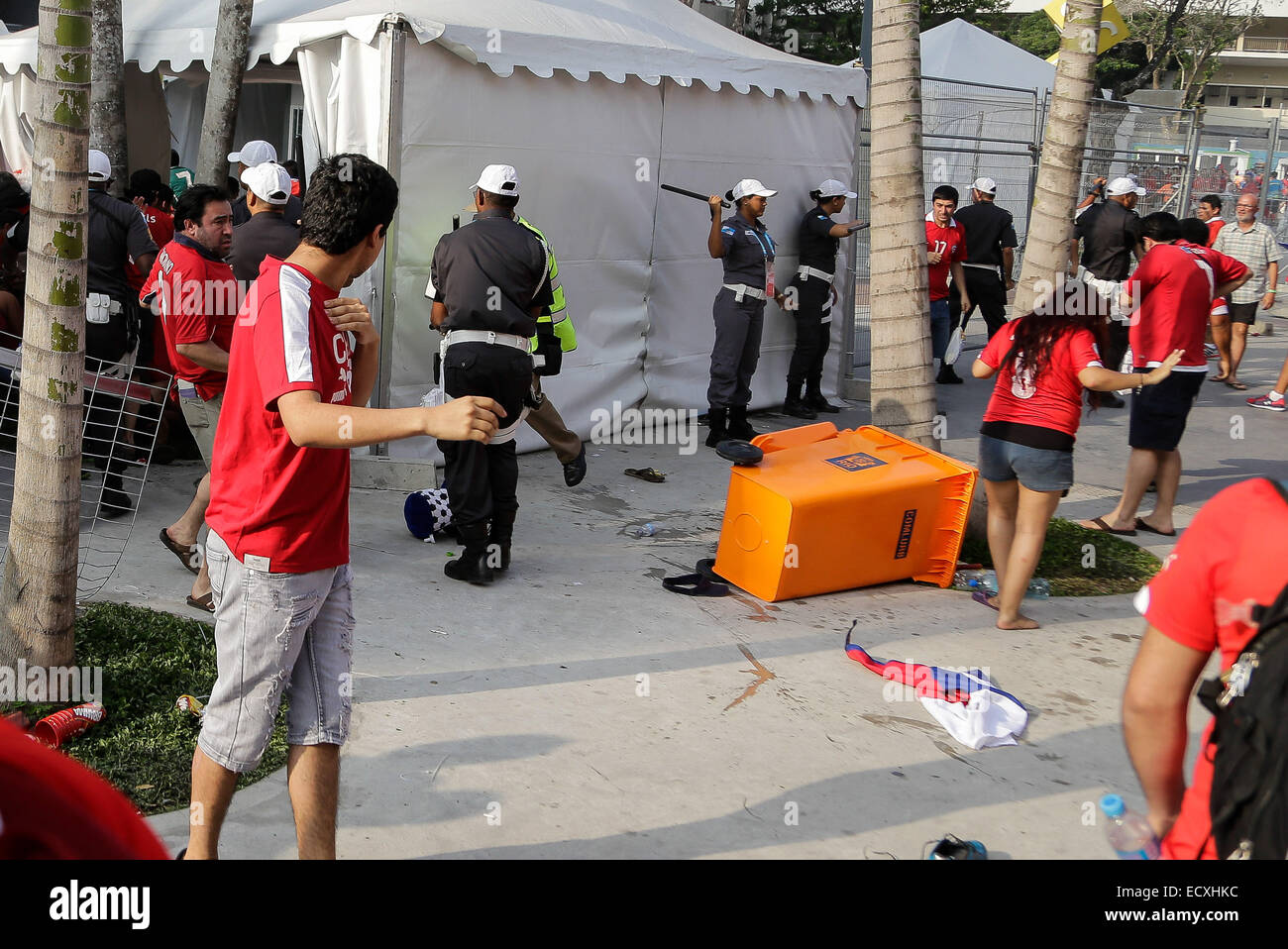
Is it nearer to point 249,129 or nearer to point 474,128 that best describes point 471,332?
point 474,128

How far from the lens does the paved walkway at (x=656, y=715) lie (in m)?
3.83

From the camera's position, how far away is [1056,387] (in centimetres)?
558

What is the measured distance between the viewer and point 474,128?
25.5 ft

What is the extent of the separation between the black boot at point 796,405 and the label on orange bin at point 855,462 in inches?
163

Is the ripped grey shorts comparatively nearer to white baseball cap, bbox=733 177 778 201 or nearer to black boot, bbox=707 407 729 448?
black boot, bbox=707 407 729 448

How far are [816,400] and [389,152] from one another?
15.5ft

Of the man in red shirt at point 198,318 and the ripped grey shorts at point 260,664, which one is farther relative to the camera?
the man in red shirt at point 198,318

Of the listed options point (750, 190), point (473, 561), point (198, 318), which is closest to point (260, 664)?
point (198, 318)

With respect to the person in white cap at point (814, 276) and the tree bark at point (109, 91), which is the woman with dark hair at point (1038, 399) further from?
the tree bark at point (109, 91)

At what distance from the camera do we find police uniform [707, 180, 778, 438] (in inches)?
356

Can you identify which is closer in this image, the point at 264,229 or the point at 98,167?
the point at 264,229

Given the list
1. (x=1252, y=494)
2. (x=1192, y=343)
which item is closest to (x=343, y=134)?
(x=1192, y=343)

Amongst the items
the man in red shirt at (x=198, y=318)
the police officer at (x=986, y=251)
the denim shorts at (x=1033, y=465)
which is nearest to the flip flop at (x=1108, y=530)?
the denim shorts at (x=1033, y=465)

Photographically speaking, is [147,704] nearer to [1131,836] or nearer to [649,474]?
[1131,836]
